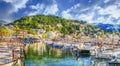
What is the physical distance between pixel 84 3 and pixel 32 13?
953mm

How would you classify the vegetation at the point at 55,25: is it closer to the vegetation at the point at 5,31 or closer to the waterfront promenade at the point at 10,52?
the vegetation at the point at 5,31

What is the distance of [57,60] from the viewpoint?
26.3ft

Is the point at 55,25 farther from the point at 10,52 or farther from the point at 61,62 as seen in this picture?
the point at 10,52

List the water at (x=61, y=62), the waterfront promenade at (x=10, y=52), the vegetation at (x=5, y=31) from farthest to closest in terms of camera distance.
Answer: the water at (x=61, y=62) < the vegetation at (x=5, y=31) < the waterfront promenade at (x=10, y=52)

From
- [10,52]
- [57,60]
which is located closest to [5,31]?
[10,52]

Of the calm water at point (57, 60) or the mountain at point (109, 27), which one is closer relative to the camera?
the mountain at point (109, 27)

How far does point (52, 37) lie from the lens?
809cm

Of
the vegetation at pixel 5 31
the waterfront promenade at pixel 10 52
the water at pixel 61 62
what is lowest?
the water at pixel 61 62

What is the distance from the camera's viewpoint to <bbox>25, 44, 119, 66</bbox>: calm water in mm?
7633

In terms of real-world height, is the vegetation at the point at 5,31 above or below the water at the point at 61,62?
above

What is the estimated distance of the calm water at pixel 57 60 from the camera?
7.63 meters

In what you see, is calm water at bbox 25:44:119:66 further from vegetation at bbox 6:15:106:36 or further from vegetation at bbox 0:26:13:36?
vegetation at bbox 0:26:13:36

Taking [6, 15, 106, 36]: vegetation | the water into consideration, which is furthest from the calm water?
[6, 15, 106, 36]: vegetation

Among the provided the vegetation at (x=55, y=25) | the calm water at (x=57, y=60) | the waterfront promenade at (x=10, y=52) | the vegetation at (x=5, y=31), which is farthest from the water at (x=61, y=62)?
the vegetation at (x=5, y=31)
